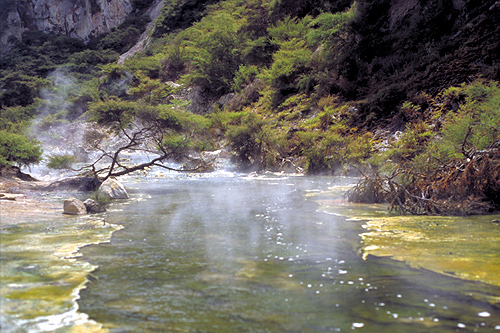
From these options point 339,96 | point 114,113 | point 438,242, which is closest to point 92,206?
point 114,113

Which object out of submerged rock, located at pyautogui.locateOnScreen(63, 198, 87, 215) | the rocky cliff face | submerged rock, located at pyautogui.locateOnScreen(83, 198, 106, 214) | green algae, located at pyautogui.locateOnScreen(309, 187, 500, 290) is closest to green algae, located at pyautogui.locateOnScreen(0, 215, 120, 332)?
submerged rock, located at pyautogui.locateOnScreen(63, 198, 87, 215)

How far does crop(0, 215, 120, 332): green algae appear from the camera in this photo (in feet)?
11.2

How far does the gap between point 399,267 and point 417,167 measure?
4615mm

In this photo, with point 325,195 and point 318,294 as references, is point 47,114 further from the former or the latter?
point 318,294

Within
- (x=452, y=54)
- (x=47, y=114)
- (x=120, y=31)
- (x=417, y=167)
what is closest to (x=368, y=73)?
(x=452, y=54)

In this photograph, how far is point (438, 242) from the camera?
226 inches

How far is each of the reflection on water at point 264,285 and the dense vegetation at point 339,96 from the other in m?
3.39

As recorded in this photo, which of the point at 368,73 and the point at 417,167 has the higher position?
the point at 368,73

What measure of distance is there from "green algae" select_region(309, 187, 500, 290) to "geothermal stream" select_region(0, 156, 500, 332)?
0.02 meters

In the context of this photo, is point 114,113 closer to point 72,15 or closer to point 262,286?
point 262,286

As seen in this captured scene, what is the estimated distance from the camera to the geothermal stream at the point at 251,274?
3.42 metres

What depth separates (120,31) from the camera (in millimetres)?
63344

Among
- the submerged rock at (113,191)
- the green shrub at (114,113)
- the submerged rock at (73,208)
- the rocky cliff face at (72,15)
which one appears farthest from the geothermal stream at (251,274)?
the rocky cliff face at (72,15)

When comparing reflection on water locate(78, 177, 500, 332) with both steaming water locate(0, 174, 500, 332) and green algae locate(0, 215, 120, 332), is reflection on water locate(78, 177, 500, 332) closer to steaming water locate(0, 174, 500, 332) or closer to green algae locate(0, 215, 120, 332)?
steaming water locate(0, 174, 500, 332)
